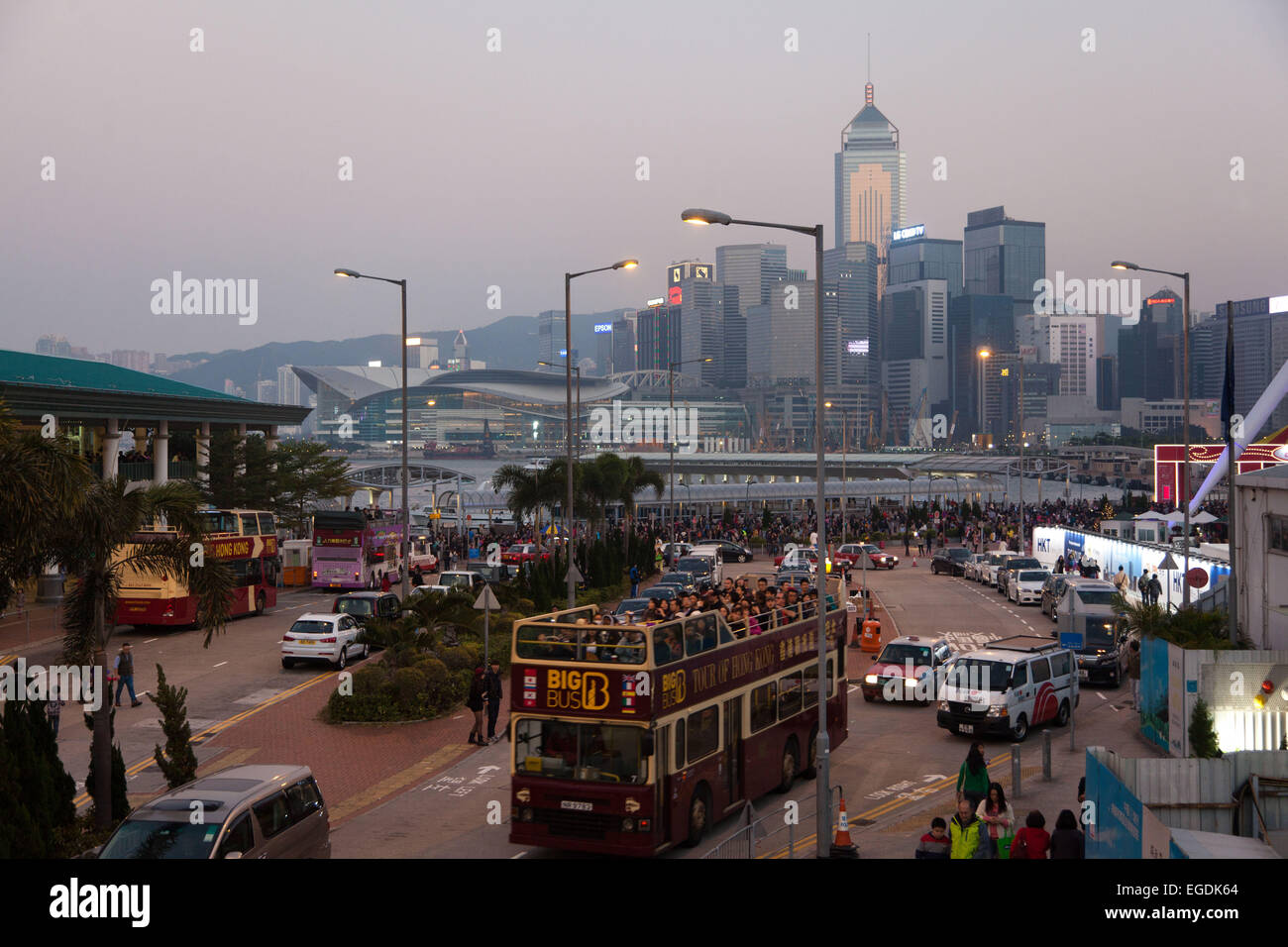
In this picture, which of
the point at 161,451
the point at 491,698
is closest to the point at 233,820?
the point at 491,698

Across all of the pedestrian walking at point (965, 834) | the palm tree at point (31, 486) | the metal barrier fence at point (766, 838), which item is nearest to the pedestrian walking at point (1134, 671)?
the metal barrier fence at point (766, 838)

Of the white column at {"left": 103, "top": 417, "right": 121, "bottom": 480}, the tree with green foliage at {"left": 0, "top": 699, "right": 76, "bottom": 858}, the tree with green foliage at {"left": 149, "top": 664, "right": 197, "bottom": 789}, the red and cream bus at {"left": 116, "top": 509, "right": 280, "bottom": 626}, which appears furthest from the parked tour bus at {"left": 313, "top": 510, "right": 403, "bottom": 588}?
the tree with green foliage at {"left": 149, "top": 664, "right": 197, "bottom": 789}

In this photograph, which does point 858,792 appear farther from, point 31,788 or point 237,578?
point 237,578

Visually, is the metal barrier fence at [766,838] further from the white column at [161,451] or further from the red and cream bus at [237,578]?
the white column at [161,451]

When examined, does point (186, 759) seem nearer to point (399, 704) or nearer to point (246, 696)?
point (399, 704)

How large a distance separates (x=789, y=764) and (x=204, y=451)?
4584cm

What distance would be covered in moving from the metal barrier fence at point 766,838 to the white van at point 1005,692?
4.52 meters

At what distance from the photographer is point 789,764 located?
18.9m

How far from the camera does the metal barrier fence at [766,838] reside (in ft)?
46.2

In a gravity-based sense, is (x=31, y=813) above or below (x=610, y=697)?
below

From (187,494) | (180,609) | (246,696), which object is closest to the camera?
(187,494)
